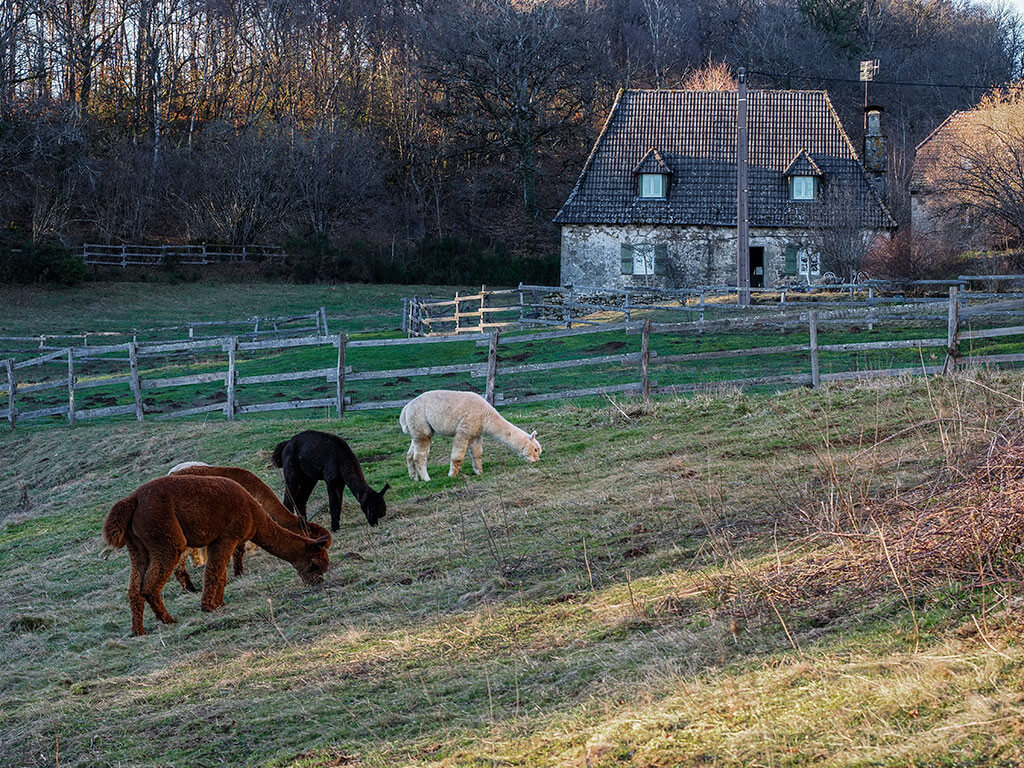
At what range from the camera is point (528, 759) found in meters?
4.30

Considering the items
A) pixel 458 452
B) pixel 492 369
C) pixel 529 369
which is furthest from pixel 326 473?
pixel 529 369

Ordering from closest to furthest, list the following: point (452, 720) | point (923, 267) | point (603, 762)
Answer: point (603, 762) < point (452, 720) < point (923, 267)

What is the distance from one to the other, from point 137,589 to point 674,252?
3753 cm

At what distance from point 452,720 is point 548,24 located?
5846cm

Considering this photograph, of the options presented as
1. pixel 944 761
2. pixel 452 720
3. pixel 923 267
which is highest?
pixel 923 267

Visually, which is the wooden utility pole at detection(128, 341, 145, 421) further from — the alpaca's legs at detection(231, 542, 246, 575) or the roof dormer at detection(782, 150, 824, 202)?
the roof dormer at detection(782, 150, 824, 202)

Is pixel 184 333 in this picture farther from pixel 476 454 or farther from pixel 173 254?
pixel 476 454

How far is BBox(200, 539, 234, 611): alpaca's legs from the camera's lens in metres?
8.23

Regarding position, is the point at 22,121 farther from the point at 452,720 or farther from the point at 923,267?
the point at 452,720

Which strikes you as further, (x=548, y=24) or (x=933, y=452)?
A: (x=548, y=24)

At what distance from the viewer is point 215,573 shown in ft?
27.0

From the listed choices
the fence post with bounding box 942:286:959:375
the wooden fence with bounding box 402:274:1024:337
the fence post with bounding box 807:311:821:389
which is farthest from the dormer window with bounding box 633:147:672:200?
the fence post with bounding box 942:286:959:375

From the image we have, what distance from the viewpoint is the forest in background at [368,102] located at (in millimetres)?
52156

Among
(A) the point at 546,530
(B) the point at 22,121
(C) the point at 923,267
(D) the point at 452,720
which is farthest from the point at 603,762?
(B) the point at 22,121
